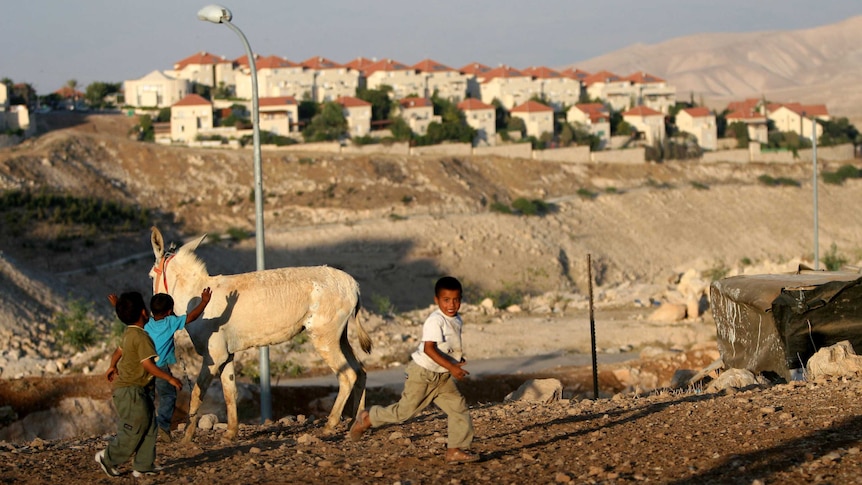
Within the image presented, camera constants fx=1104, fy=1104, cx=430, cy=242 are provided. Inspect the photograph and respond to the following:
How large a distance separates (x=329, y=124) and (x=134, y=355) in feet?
226

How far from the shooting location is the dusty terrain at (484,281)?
28.0 ft

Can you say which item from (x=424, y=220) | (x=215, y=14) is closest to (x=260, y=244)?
(x=215, y=14)

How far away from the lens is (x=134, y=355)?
27.8 feet

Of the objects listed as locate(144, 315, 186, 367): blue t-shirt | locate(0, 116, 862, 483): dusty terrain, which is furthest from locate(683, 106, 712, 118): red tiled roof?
locate(144, 315, 186, 367): blue t-shirt

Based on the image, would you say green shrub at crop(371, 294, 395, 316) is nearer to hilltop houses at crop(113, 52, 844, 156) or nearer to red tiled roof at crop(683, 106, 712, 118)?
hilltop houses at crop(113, 52, 844, 156)

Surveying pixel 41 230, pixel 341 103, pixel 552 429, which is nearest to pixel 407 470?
pixel 552 429

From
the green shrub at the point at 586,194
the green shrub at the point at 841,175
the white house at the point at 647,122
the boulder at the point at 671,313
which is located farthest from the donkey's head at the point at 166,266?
the white house at the point at 647,122

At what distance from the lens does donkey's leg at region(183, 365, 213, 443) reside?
34.5 feet

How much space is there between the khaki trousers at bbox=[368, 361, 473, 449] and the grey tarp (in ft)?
21.5

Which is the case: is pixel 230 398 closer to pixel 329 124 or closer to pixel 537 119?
pixel 329 124

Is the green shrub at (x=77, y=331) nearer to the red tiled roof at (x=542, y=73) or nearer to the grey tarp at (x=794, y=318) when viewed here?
the grey tarp at (x=794, y=318)

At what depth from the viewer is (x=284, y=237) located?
164 feet

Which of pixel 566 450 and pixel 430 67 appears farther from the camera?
pixel 430 67

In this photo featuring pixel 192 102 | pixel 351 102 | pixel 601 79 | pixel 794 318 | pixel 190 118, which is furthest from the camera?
pixel 601 79
